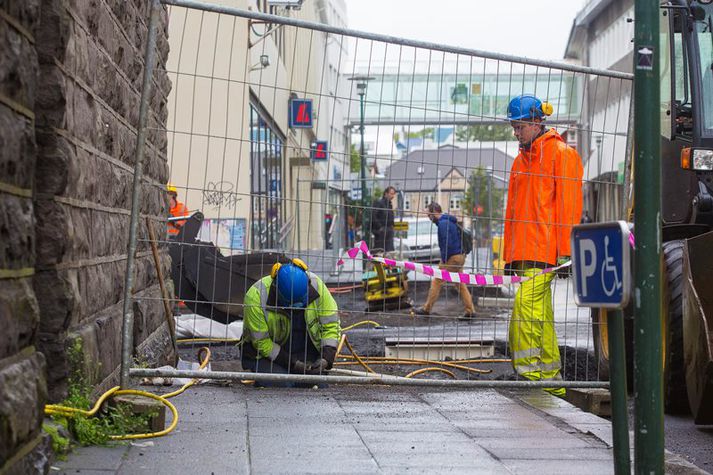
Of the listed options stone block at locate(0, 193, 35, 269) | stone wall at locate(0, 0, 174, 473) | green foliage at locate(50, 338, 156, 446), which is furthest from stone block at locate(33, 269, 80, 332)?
stone block at locate(0, 193, 35, 269)

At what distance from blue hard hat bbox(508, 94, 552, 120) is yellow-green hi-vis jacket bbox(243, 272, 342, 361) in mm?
1815

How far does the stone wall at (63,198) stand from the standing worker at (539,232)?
2.49 m

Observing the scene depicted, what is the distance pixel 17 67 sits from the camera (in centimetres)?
374

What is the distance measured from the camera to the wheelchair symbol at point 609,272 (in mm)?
3751

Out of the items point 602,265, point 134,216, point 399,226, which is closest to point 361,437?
point 134,216

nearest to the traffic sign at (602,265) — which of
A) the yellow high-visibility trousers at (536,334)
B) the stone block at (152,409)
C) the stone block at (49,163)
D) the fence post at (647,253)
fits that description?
the fence post at (647,253)

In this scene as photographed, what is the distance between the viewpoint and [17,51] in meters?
3.73

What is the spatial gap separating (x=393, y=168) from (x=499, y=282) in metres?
1.06

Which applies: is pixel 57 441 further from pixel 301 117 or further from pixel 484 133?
pixel 301 117

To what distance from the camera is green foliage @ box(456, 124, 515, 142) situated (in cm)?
748

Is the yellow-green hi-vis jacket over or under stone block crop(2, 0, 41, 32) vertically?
under

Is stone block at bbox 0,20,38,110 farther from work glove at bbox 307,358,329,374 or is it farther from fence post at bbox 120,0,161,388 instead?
work glove at bbox 307,358,329,374

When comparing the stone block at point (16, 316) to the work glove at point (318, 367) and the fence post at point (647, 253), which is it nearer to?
the fence post at point (647, 253)

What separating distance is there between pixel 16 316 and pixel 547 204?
488 cm
